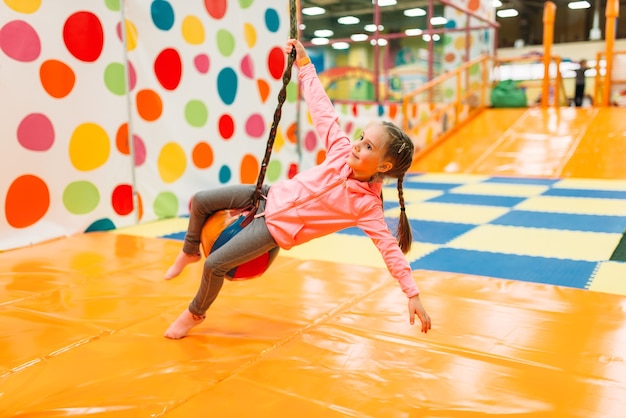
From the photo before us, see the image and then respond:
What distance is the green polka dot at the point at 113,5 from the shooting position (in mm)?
4508

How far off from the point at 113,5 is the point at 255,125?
1.86 metres

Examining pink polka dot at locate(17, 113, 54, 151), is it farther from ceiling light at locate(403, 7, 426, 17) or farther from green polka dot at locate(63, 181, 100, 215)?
ceiling light at locate(403, 7, 426, 17)

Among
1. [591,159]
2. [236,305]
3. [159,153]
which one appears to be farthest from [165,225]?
[591,159]

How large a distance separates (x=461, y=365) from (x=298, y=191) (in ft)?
2.89

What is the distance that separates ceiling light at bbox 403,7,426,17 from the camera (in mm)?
19828

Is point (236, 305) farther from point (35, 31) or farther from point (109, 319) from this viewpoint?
point (35, 31)

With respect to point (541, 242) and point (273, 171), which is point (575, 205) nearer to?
point (541, 242)

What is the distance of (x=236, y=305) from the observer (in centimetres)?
277

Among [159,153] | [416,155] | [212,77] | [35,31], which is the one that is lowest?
[416,155]

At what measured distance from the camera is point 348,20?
72.8 ft

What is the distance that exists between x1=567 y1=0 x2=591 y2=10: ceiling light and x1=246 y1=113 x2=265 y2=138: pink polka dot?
17.7m

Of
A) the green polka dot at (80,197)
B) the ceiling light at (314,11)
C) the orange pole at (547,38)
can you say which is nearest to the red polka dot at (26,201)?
the green polka dot at (80,197)

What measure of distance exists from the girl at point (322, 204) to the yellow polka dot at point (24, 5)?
245cm

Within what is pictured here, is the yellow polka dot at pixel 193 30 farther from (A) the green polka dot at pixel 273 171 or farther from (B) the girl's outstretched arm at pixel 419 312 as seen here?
(B) the girl's outstretched arm at pixel 419 312
